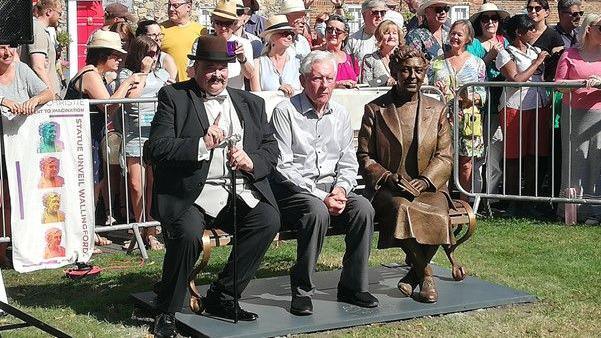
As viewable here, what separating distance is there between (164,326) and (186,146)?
113 cm

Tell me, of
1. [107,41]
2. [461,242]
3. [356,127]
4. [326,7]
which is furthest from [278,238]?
[326,7]

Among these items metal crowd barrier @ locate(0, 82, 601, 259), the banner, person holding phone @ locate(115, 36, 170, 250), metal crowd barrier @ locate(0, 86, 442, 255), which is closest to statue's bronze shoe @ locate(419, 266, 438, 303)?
metal crowd barrier @ locate(0, 86, 442, 255)

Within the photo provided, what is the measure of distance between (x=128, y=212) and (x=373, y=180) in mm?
3018

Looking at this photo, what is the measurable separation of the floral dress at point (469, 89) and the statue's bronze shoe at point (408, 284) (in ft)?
11.8

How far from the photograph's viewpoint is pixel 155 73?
10531mm

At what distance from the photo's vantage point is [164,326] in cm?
718

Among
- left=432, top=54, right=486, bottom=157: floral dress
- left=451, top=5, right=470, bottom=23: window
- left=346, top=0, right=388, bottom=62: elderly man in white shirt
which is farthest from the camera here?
left=451, top=5, right=470, bottom=23: window

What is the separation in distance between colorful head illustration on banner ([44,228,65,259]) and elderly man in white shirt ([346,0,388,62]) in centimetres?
389

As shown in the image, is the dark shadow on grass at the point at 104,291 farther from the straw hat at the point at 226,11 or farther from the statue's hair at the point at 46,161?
the straw hat at the point at 226,11

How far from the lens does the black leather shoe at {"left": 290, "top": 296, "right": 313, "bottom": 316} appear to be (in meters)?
7.48

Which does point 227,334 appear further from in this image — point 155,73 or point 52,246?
point 155,73

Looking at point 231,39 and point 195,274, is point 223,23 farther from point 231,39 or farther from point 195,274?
point 195,274

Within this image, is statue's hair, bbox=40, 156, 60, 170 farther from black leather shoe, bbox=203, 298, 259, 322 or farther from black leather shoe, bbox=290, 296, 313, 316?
black leather shoe, bbox=290, 296, 313, 316

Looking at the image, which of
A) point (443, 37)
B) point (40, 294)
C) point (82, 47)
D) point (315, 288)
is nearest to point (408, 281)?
point (315, 288)
